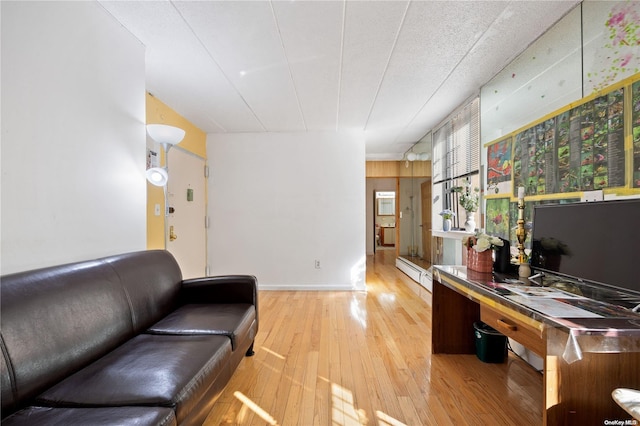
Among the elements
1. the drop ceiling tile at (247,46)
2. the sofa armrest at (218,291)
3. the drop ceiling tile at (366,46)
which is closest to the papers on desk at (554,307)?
the sofa armrest at (218,291)

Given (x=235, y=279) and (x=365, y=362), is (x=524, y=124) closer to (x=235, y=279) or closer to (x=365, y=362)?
(x=365, y=362)

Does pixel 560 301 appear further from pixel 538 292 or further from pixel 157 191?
pixel 157 191

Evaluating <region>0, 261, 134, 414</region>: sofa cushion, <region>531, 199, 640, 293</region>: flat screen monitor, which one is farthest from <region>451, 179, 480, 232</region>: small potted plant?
<region>0, 261, 134, 414</region>: sofa cushion

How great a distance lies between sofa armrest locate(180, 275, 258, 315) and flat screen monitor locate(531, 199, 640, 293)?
2058mm

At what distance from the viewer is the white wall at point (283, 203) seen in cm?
423

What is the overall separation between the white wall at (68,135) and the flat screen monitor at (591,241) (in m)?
2.84

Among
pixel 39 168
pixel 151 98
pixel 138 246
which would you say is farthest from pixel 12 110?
pixel 151 98

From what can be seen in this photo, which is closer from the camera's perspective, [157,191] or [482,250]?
[482,250]

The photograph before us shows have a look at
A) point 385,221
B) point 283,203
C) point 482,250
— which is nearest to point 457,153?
point 482,250

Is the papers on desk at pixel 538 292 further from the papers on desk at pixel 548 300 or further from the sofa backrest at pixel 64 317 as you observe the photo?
the sofa backrest at pixel 64 317

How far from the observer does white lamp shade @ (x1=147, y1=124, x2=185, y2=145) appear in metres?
2.26

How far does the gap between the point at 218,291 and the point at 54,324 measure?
111cm

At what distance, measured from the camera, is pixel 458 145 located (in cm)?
349

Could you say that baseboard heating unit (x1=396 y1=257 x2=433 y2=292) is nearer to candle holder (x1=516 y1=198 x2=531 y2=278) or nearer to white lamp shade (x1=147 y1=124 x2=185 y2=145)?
candle holder (x1=516 y1=198 x2=531 y2=278)
